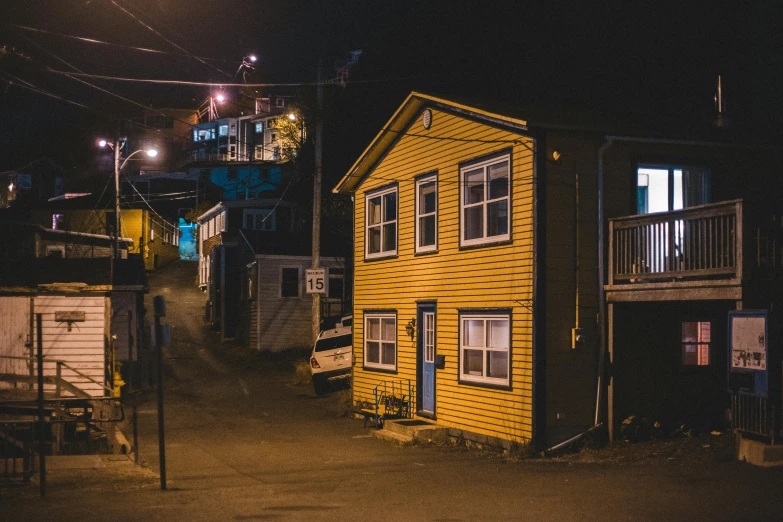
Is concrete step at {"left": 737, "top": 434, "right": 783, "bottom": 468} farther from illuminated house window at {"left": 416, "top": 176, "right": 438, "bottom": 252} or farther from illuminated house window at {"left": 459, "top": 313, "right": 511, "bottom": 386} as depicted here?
illuminated house window at {"left": 416, "top": 176, "right": 438, "bottom": 252}

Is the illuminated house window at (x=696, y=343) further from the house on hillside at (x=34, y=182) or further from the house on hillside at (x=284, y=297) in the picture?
the house on hillside at (x=34, y=182)

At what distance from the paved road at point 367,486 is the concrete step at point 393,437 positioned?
1.10ft

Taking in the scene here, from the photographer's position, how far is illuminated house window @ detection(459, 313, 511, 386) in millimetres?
17219

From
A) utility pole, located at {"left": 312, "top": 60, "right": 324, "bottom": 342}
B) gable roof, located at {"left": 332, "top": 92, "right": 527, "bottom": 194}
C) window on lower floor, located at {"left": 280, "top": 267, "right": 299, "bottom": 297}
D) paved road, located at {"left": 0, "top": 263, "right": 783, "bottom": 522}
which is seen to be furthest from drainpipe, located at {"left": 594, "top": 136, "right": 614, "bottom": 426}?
window on lower floor, located at {"left": 280, "top": 267, "right": 299, "bottom": 297}

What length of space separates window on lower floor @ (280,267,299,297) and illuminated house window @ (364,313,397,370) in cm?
1573

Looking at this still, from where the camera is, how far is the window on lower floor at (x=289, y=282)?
3859 centimetres

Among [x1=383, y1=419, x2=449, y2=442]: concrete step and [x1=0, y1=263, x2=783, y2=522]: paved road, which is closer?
[x1=0, y1=263, x2=783, y2=522]: paved road

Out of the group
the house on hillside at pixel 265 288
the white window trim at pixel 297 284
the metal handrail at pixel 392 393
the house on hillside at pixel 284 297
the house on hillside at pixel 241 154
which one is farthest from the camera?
the house on hillside at pixel 241 154

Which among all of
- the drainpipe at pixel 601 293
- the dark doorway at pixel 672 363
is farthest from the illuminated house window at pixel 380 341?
the dark doorway at pixel 672 363

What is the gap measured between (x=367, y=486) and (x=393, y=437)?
18.9 ft

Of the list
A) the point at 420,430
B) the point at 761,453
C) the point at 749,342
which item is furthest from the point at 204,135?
the point at 761,453

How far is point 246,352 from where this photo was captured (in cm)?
3756

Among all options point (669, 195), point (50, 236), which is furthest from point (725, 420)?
point (50, 236)

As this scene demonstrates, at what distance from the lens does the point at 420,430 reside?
1836 cm
